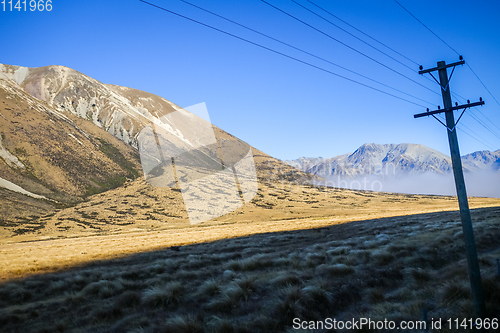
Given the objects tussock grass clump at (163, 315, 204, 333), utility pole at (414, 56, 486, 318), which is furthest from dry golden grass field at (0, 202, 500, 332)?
utility pole at (414, 56, 486, 318)

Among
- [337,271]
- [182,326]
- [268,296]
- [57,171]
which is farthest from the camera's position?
[57,171]

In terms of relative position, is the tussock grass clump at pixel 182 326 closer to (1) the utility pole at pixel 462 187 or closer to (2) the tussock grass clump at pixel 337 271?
(2) the tussock grass clump at pixel 337 271

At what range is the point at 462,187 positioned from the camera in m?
8.12

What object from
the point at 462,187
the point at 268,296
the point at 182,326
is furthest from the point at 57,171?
the point at 462,187

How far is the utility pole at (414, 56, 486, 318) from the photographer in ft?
23.7

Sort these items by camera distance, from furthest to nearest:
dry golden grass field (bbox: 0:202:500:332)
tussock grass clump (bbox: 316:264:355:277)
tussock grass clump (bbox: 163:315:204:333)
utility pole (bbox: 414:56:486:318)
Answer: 1. tussock grass clump (bbox: 316:264:355:277)
2. dry golden grass field (bbox: 0:202:500:332)
3. tussock grass clump (bbox: 163:315:204:333)
4. utility pole (bbox: 414:56:486:318)

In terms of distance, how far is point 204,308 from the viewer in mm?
9711

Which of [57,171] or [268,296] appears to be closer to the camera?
[268,296]

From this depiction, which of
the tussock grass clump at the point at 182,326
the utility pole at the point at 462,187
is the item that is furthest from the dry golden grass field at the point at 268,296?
the utility pole at the point at 462,187

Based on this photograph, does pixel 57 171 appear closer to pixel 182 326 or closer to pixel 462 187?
pixel 182 326

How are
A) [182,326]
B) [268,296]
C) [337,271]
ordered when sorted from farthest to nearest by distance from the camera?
[337,271]
[268,296]
[182,326]

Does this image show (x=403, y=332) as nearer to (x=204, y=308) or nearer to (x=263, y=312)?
(x=263, y=312)

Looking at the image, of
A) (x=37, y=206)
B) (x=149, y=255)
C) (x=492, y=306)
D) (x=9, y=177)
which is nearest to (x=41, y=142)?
(x=9, y=177)

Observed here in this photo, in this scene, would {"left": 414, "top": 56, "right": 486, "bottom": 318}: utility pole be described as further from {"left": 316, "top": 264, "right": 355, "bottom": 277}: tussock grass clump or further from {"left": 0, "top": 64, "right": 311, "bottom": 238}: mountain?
{"left": 0, "top": 64, "right": 311, "bottom": 238}: mountain
